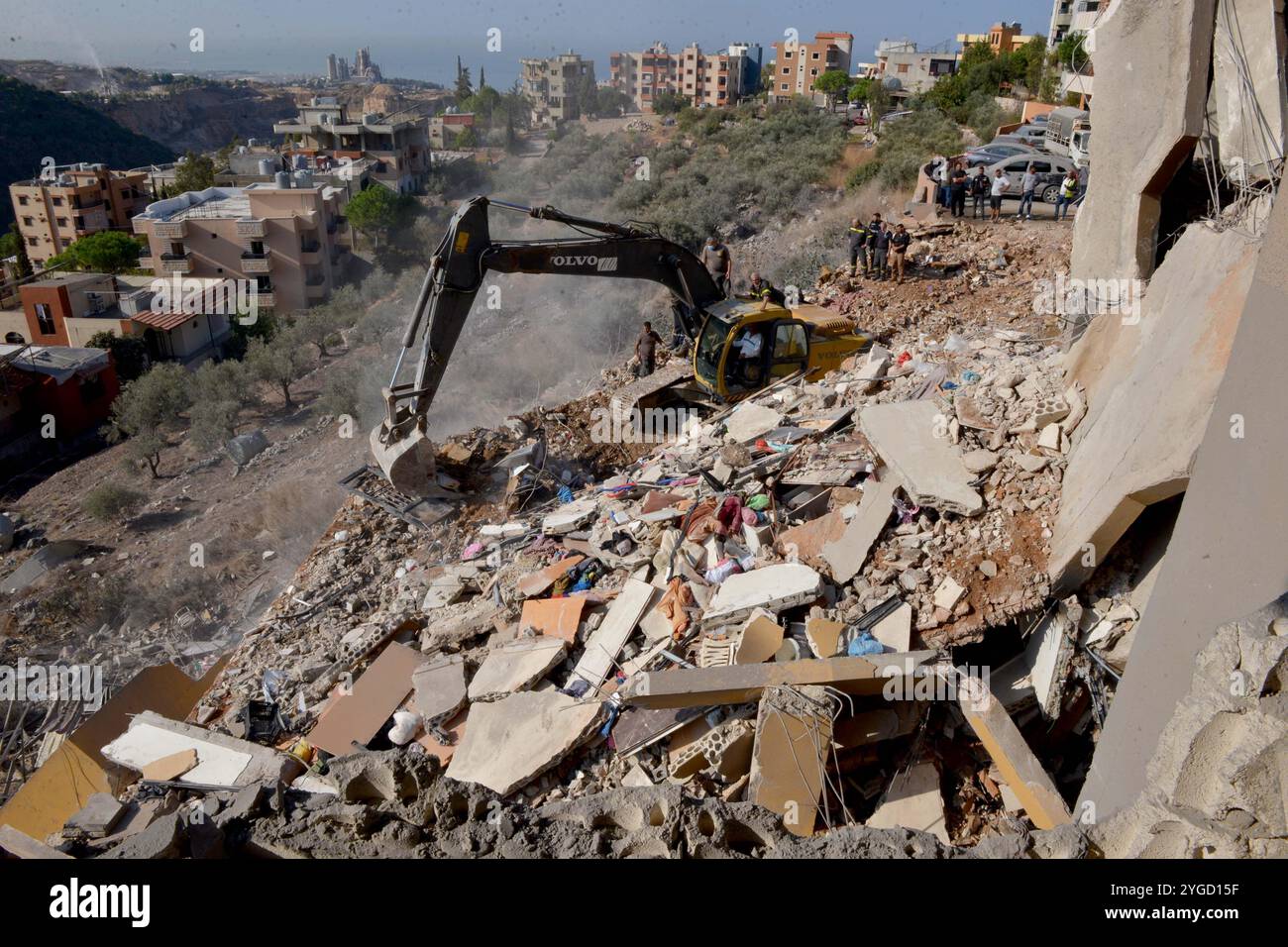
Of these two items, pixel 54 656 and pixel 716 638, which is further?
pixel 54 656

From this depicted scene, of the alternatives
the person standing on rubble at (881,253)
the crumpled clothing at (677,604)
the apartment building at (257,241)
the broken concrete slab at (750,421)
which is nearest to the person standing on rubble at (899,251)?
the person standing on rubble at (881,253)

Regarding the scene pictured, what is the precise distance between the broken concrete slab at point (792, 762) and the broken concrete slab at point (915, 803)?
422mm

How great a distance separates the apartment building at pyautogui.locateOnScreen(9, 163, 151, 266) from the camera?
4619 cm

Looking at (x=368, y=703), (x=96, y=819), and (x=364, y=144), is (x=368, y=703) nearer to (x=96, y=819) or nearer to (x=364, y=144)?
(x=96, y=819)

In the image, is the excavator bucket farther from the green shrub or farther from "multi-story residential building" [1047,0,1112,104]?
"multi-story residential building" [1047,0,1112,104]

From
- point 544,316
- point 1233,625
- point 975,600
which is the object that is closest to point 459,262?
point 975,600

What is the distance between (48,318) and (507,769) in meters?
35.9

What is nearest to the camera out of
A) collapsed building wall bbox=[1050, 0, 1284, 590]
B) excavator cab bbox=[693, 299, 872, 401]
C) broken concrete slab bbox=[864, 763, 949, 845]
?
collapsed building wall bbox=[1050, 0, 1284, 590]

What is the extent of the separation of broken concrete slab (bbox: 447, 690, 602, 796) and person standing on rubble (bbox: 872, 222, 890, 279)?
498 inches

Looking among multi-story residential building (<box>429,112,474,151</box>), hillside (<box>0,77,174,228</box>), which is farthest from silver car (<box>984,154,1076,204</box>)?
hillside (<box>0,77,174,228</box>)

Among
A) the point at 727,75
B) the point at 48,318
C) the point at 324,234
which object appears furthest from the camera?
the point at 727,75

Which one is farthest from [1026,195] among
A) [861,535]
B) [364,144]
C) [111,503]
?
[364,144]
